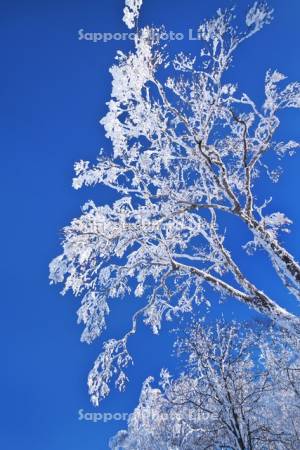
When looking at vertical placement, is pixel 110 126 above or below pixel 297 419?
above

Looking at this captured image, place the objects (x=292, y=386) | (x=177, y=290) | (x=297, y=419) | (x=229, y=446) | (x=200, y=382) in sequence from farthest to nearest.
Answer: (x=297, y=419), (x=292, y=386), (x=200, y=382), (x=229, y=446), (x=177, y=290)

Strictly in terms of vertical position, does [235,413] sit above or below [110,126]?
below

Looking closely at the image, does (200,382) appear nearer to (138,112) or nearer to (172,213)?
(172,213)

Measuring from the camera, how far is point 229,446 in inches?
501

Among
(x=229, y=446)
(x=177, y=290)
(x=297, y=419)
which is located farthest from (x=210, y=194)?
(x=297, y=419)

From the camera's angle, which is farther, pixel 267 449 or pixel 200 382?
pixel 267 449

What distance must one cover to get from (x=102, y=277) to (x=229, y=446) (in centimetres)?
959

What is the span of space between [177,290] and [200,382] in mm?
7825

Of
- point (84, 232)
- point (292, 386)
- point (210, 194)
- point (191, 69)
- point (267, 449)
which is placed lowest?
point (267, 449)

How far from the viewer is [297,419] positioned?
64.0 ft

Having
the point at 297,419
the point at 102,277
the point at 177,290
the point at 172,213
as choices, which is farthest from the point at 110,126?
the point at 297,419

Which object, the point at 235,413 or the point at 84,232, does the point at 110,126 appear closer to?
the point at 84,232

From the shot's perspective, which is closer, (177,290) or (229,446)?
(177,290)

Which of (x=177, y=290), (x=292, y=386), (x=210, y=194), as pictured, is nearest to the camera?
(x=210, y=194)
